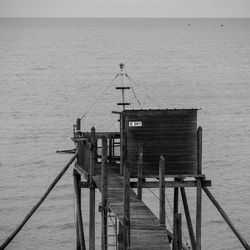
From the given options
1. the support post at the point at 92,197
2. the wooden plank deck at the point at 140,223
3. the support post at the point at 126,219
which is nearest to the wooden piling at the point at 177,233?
the wooden plank deck at the point at 140,223

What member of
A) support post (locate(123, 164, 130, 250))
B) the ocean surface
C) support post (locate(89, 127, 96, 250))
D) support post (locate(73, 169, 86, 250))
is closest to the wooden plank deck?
support post (locate(123, 164, 130, 250))

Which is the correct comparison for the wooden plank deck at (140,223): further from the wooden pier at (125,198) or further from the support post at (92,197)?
the support post at (92,197)

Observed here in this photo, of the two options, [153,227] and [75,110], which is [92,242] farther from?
[75,110]

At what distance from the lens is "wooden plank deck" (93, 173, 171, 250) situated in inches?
831

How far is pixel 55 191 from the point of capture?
144 feet

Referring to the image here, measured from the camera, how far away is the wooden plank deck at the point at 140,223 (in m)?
21.1

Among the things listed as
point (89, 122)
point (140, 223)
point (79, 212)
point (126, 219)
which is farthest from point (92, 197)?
point (89, 122)

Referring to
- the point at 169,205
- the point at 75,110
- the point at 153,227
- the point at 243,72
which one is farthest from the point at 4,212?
the point at 243,72

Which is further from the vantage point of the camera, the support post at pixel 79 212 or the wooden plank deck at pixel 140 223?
the support post at pixel 79 212

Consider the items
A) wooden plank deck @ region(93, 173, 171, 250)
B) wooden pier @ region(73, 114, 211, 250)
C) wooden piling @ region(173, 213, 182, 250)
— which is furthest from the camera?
wooden piling @ region(173, 213, 182, 250)

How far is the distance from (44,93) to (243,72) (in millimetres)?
36677

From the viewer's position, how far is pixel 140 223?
22469 millimetres

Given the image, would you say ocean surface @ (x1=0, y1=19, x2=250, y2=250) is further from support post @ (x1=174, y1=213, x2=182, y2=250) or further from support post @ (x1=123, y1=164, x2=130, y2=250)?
support post @ (x1=123, y1=164, x2=130, y2=250)

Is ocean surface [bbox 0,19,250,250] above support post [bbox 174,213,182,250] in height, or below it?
below
